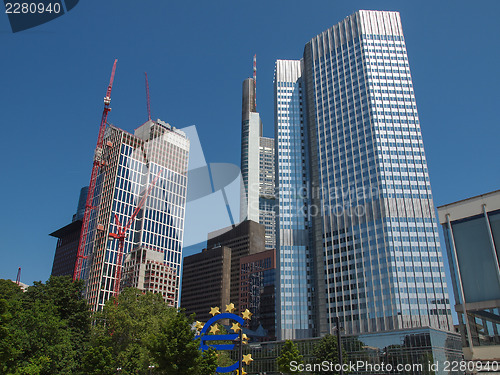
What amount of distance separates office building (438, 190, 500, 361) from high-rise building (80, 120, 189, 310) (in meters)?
147

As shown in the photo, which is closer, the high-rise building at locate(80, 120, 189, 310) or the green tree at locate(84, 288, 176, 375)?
the green tree at locate(84, 288, 176, 375)

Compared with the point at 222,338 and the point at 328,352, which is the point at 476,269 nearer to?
the point at 222,338

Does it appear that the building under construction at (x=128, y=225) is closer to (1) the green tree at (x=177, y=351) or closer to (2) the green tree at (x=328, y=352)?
(2) the green tree at (x=328, y=352)

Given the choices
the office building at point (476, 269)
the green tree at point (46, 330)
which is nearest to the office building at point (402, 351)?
the green tree at point (46, 330)

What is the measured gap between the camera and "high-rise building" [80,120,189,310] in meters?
168

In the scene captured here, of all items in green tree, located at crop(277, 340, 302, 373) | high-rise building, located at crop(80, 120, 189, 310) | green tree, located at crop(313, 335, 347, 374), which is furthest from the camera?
high-rise building, located at crop(80, 120, 189, 310)

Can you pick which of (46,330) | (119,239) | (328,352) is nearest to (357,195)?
(328,352)

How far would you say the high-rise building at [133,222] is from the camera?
552 feet

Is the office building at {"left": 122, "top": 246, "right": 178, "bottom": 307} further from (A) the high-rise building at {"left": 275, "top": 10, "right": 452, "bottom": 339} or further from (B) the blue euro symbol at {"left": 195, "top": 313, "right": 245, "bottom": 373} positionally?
(B) the blue euro symbol at {"left": 195, "top": 313, "right": 245, "bottom": 373}

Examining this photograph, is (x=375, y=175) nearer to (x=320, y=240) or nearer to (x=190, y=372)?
(x=320, y=240)

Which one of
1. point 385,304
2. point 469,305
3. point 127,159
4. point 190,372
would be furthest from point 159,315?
point 127,159

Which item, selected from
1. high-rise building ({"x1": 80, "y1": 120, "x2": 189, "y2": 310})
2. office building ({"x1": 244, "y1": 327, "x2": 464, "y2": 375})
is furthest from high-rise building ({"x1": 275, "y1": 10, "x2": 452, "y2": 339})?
high-rise building ({"x1": 80, "y1": 120, "x2": 189, "y2": 310})

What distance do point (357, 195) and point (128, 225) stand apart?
329 feet

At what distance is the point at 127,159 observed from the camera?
18700 cm
